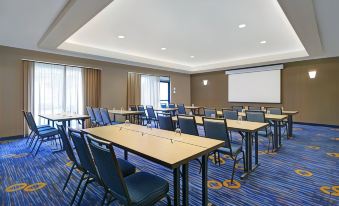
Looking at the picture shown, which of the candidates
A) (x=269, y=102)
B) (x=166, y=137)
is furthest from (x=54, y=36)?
(x=269, y=102)

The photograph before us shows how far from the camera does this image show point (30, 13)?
315cm

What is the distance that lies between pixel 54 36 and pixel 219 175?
439 centimetres

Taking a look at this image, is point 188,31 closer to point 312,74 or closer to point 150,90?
point 150,90

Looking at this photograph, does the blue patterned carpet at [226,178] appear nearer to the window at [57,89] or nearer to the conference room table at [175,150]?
the conference room table at [175,150]

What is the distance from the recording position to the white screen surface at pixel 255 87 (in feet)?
26.0

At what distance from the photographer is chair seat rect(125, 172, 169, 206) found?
1514 mm

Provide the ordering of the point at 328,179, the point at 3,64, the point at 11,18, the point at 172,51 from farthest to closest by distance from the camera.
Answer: the point at 172,51, the point at 3,64, the point at 11,18, the point at 328,179

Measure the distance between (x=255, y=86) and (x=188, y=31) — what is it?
5.18 m

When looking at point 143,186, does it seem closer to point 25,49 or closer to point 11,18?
Result: point 11,18

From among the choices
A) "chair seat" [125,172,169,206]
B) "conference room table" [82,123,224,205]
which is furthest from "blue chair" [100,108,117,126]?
"chair seat" [125,172,169,206]

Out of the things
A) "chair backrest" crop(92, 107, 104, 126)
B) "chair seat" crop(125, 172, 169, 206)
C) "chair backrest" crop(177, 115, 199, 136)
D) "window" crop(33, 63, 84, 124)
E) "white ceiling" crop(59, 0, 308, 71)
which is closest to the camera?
"chair seat" crop(125, 172, 169, 206)

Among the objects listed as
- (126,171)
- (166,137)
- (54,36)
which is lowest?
(126,171)

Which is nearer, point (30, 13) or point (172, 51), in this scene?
point (30, 13)

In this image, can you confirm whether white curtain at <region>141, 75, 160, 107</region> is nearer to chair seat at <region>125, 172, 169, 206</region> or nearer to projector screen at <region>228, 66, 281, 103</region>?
projector screen at <region>228, 66, 281, 103</region>
